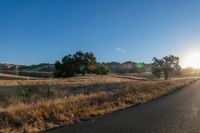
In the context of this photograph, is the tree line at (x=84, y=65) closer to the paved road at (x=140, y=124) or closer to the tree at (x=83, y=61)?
the tree at (x=83, y=61)

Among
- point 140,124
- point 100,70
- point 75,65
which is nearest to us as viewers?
point 140,124

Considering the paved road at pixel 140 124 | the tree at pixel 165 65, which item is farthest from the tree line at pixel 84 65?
the paved road at pixel 140 124

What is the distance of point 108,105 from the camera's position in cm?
1580

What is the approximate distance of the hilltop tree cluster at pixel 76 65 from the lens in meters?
91.6

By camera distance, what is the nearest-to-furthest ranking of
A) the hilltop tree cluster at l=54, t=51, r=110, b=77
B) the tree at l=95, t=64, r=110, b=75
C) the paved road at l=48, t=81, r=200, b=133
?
the paved road at l=48, t=81, r=200, b=133 < the hilltop tree cluster at l=54, t=51, r=110, b=77 < the tree at l=95, t=64, r=110, b=75

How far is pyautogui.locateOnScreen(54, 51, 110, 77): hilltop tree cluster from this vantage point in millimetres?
91625

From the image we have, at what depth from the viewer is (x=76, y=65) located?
308 ft

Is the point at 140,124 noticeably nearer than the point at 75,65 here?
Yes

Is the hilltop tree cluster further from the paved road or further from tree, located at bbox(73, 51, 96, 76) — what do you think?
the paved road

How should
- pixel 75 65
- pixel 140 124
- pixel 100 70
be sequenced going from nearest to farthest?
pixel 140 124, pixel 75 65, pixel 100 70

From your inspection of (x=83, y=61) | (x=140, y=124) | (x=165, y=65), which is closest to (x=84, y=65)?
(x=83, y=61)

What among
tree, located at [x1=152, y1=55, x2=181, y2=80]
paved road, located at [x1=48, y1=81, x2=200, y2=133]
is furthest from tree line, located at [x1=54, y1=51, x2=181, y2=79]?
paved road, located at [x1=48, y1=81, x2=200, y2=133]

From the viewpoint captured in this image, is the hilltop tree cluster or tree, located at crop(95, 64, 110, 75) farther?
tree, located at crop(95, 64, 110, 75)

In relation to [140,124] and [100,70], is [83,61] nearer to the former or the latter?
[100,70]
